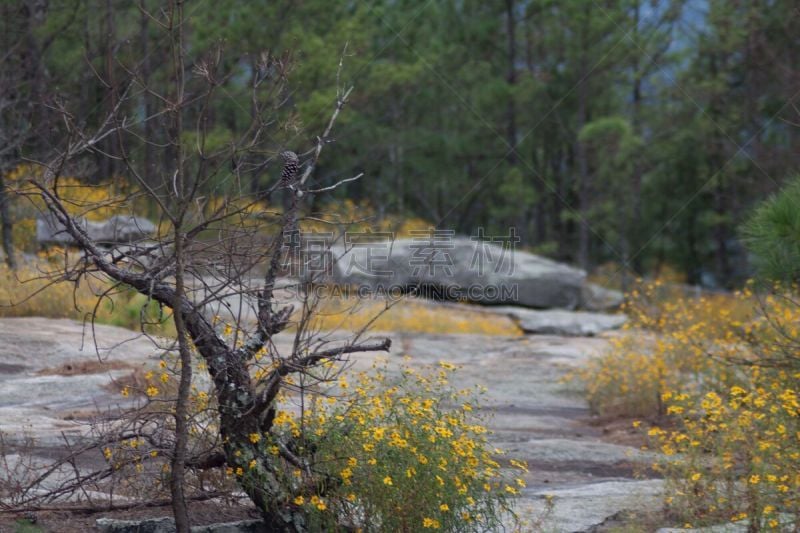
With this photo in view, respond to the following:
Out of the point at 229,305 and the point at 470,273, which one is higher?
the point at 229,305

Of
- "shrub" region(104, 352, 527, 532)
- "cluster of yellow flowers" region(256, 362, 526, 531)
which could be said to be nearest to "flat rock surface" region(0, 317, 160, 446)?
"shrub" region(104, 352, 527, 532)

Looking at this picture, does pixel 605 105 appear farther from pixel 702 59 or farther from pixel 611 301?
pixel 611 301

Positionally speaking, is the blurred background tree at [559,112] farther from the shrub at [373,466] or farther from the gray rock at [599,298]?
the shrub at [373,466]

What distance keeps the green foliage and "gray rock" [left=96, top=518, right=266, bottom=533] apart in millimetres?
3468

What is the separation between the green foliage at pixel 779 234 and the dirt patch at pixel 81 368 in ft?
18.5

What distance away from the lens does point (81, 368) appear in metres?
9.09

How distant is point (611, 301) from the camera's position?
22.0 metres

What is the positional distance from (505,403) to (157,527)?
5640 millimetres

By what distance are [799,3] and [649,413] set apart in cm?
1042

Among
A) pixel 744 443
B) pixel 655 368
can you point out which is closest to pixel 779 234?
pixel 744 443

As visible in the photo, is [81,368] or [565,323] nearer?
[81,368]

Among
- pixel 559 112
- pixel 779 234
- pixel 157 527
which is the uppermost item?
pixel 559 112

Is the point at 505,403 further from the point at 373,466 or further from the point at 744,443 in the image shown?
the point at 373,466

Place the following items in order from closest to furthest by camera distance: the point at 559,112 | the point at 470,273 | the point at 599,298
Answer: the point at 470,273, the point at 599,298, the point at 559,112
